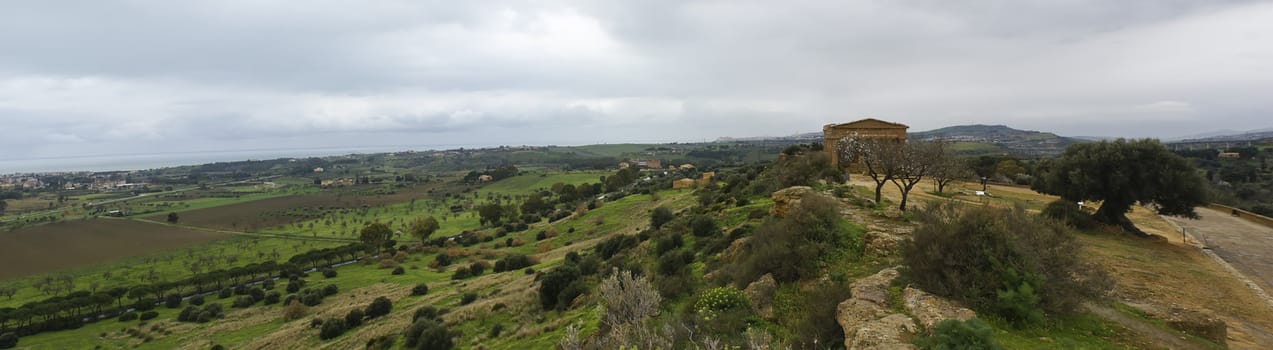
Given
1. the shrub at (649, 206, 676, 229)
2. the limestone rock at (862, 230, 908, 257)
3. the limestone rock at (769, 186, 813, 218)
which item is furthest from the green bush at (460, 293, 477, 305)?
the limestone rock at (862, 230, 908, 257)

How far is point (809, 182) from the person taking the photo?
2770cm

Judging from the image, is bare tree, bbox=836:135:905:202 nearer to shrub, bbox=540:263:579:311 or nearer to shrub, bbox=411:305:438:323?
shrub, bbox=540:263:579:311

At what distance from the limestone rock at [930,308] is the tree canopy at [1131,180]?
14.3 metres

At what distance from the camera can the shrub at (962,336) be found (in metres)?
5.53

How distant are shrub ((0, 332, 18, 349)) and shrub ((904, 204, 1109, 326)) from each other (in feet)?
193

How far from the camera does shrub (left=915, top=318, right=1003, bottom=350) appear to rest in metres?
5.53

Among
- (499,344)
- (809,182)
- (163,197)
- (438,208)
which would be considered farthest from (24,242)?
(809,182)

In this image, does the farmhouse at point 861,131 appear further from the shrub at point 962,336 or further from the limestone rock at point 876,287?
the shrub at point 962,336

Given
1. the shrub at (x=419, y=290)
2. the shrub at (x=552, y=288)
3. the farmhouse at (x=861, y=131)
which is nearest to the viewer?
the shrub at (x=552, y=288)

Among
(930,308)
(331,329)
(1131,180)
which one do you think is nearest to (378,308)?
(331,329)

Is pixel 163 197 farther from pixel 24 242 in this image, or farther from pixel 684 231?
pixel 684 231

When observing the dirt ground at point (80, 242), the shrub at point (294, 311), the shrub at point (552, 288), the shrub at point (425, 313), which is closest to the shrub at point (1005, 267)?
the shrub at point (552, 288)

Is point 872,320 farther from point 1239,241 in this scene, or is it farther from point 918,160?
point 1239,241

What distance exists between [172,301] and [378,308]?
94.2ft
